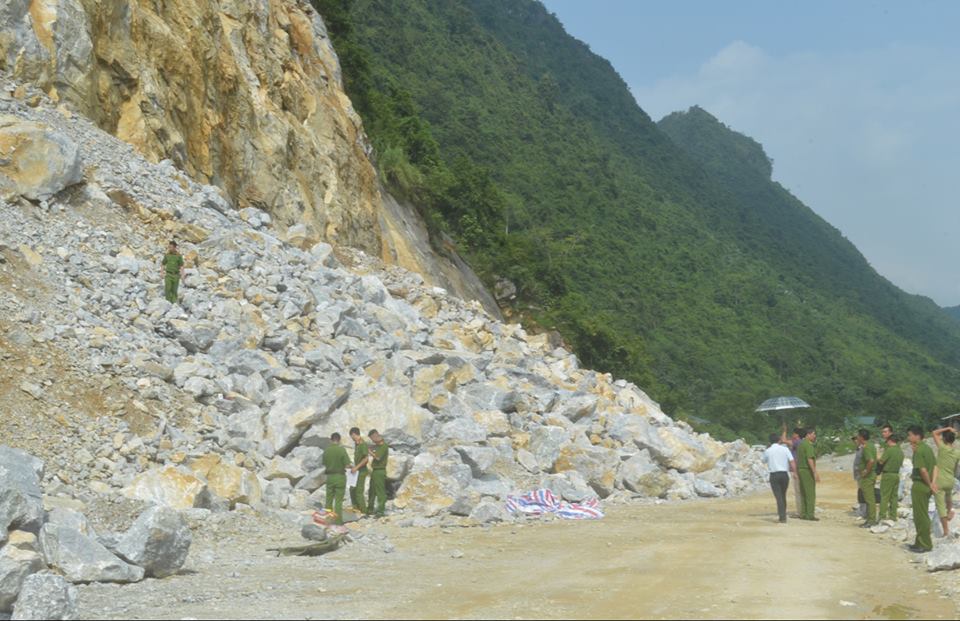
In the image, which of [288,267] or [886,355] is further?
[886,355]

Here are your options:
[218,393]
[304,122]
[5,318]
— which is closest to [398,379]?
[218,393]

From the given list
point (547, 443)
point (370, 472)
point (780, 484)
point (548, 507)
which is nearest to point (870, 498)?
point (780, 484)

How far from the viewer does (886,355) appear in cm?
7212

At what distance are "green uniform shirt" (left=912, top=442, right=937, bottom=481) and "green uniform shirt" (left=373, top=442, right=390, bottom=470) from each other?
19.8ft

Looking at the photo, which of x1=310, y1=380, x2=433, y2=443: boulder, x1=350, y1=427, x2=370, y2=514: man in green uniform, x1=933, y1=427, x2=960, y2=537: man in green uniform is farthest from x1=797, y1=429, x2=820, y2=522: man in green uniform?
x1=350, y1=427, x2=370, y2=514: man in green uniform

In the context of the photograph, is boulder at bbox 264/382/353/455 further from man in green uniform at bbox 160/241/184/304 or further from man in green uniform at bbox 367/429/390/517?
man in green uniform at bbox 160/241/184/304

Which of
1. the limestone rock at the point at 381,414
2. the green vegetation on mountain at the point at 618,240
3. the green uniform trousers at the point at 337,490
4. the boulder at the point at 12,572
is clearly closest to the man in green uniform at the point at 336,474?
the green uniform trousers at the point at 337,490

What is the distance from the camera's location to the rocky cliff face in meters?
17.6

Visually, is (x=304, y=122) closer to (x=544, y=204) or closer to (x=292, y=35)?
(x=292, y=35)

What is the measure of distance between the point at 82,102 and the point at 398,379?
8917 millimetres

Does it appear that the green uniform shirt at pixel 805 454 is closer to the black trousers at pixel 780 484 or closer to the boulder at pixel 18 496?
the black trousers at pixel 780 484

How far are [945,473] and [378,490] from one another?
21.0ft

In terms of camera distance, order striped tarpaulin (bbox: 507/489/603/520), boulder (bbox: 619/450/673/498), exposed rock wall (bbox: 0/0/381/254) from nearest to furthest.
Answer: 1. striped tarpaulin (bbox: 507/489/603/520)
2. boulder (bbox: 619/450/673/498)
3. exposed rock wall (bbox: 0/0/381/254)

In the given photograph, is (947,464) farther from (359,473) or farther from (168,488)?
(168,488)
